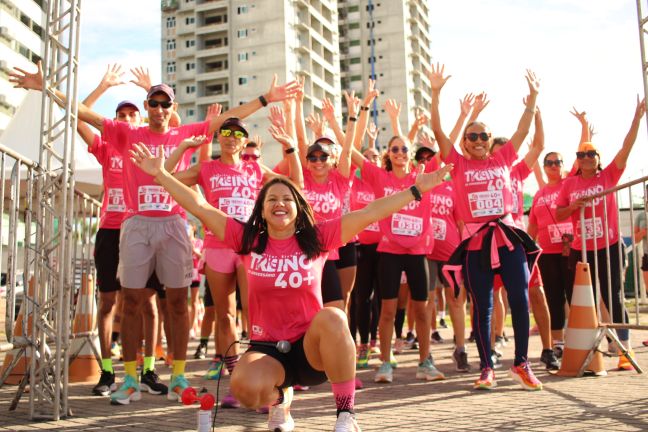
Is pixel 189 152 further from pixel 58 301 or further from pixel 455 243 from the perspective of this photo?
pixel 455 243

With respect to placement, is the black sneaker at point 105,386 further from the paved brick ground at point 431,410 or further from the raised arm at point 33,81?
the raised arm at point 33,81

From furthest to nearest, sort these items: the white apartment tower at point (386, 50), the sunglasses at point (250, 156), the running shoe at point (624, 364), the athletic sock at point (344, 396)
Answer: the white apartment tower at point (386, 50)
the sunglasses at point (250, 156)
the running shoe at point (624, 364)
the athletic sock at point (344, 396)

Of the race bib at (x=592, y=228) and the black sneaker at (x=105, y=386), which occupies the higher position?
the race bib at (x=592, y=228)

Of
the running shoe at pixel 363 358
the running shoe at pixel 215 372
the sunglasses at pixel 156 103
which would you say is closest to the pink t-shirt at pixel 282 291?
the sunglasses at pixel 156 103

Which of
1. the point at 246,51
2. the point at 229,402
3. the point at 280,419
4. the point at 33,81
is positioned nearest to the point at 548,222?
the point at 229,402

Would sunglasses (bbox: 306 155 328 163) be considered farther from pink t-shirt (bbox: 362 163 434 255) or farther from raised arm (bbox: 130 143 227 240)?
raised arm (bbox: 130 143 227 240)

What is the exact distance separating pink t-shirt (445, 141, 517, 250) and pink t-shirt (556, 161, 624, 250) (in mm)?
1557

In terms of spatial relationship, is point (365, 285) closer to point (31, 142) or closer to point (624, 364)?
point (624, 364)

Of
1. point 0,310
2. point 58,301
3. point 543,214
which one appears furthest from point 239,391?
point 0,310

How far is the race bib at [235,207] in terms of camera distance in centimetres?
623

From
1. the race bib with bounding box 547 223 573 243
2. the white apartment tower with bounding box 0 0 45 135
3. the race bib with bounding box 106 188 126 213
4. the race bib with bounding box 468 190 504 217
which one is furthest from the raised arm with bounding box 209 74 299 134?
the white apartment tower with bounding box 0 0 45 135

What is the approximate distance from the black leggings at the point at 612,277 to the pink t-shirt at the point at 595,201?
106 mm

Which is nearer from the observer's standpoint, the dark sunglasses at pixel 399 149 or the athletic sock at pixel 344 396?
the athletic sock at pixel 344 396

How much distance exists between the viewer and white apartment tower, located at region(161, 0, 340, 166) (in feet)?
238
